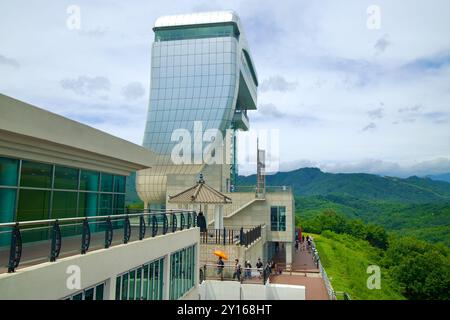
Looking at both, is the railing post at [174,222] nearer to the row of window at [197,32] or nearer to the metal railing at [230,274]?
the metal railing at [230,274]

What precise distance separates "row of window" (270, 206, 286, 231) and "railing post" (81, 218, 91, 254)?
29.5m

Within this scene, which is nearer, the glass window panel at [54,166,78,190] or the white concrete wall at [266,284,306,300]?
the glass window panel at [54,166,78,190]

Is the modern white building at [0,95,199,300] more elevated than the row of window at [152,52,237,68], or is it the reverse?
the row of window at [152,52,237,68]

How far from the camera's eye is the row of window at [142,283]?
10.1m

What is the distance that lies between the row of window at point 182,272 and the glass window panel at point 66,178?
4300mm

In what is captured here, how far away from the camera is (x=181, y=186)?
39.0 metres

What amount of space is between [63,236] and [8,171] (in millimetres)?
3864

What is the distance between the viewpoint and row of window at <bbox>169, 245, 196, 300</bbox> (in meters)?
14.0

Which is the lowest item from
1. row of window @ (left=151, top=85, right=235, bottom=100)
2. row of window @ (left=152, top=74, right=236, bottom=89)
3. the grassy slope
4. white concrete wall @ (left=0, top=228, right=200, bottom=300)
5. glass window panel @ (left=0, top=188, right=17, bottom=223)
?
the grassy slope

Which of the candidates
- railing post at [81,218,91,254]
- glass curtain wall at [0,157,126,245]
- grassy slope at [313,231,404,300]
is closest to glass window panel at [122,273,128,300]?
railing post at [81,218,91,254]

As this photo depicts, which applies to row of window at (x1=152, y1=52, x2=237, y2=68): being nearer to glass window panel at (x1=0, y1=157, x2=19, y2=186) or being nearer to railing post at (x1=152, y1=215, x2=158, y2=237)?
railing post at (x1=152, y1=215, x2=158, y2=237)
